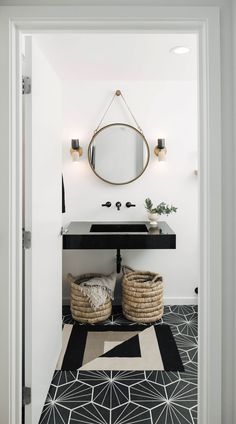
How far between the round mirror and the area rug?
150cm

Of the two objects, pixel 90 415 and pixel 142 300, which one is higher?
pixel 142 300

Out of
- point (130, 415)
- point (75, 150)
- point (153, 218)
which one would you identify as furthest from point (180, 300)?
point (75, 150)

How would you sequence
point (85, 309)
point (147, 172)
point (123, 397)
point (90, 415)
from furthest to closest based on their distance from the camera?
point (147, 172) → point (85, 309) → point (123, 397) → point (90, 415)

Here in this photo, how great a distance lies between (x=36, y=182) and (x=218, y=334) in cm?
115

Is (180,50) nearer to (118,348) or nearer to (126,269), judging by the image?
(126,269)

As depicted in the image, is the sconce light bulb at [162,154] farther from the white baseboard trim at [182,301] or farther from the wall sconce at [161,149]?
the white baseboard trim at [182,301]

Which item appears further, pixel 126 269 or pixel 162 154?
pixel 126 269

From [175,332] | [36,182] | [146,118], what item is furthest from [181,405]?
[146,118]

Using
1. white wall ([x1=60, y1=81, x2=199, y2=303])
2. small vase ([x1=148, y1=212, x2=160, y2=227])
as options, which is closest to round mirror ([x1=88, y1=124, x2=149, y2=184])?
white wall ([x1=60, y1=81, x2=199, y2=303])

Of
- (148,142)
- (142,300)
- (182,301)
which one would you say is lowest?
(182,301)

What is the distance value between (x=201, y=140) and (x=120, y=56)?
1633mm

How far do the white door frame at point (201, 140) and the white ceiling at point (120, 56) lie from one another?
65 centimetres

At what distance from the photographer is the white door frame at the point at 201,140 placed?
146 centimetres

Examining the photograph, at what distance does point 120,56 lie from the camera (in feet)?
9.12
